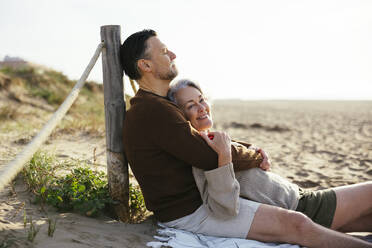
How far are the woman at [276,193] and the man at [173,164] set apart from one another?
0.42 ft

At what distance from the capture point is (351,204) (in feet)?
9.12

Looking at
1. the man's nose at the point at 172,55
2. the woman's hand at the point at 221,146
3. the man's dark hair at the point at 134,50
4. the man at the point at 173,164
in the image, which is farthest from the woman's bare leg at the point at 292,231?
the man's dark hair at the point at 134,50

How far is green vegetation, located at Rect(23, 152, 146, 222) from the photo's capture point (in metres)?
2.82

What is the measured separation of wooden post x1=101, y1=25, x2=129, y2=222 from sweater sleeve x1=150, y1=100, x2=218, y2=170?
2.07 ft

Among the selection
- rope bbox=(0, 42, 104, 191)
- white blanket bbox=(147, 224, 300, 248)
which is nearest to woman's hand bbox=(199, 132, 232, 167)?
white blanket bbox=(147, 224, 300, 248)

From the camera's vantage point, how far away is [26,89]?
1096 cm

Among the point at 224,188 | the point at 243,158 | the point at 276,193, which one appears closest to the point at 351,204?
the point at 276,193

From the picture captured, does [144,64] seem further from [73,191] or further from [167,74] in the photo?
[73,191]

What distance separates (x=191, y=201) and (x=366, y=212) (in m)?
1.57

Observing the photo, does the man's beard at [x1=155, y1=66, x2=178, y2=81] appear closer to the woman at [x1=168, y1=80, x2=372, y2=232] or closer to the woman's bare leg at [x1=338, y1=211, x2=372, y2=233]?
the woman at [x1=168, y1=80, x2=372, y2=232]

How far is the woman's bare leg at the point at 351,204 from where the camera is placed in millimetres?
2777

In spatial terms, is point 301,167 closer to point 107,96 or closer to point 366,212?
point 366,212

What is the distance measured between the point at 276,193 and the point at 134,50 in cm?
172

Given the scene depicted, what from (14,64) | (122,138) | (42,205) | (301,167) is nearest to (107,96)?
(122,138)
